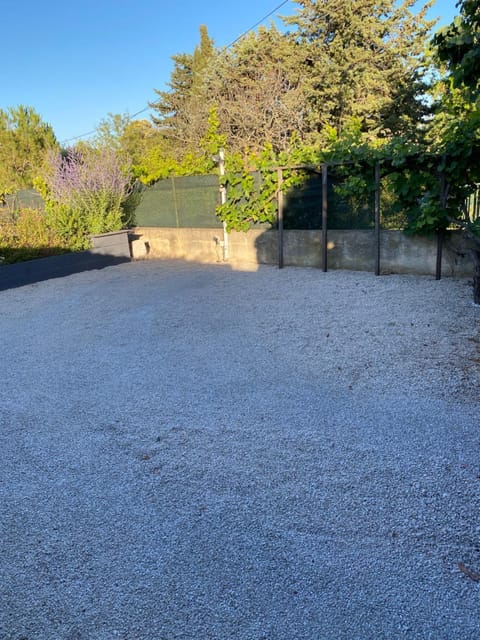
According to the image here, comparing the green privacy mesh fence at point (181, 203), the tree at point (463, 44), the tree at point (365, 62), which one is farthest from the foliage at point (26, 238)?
the tree at point (365, 62)

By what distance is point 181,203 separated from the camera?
972 centimetres

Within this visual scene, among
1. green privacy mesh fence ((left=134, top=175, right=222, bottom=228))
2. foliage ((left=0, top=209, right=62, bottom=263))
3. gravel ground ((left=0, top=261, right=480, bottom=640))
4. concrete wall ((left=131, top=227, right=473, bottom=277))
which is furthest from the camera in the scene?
green privacy mesh fence ((left=134, top=175, right=222, bottom=228))

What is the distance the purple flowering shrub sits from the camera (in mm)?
9234

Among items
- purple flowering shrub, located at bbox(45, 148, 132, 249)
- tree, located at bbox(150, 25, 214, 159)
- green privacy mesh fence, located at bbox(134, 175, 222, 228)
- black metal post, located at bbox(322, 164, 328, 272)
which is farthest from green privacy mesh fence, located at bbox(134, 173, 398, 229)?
tree, located at bbox(150, 25, 214, 159)

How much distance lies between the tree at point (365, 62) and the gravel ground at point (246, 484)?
14701 millimetres

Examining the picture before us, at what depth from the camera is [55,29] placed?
48.8ft

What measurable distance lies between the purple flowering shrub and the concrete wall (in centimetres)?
99

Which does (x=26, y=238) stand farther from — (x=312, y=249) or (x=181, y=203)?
(x=312, y=249)

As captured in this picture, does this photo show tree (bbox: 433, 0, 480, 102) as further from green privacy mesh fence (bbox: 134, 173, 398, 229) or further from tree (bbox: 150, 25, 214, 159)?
tree (bbox: 150, 25, 214, 159)

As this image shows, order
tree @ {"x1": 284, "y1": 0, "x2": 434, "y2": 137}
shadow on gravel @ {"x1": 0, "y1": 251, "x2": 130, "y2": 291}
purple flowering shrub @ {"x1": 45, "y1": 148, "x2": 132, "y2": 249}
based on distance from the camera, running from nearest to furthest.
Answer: shadow on gravel @ {"x1": 0, "y1": 251, "x2": 130, "y2": 291} < purple flowering shrub @ {"x1": 45, "y1": 148, "x2": 132, "y2": 249} < tree @ {"x1": 284, "y1": 0, "x2": 434, "y2": 137}

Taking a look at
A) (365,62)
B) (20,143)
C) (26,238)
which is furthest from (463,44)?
(20,143)

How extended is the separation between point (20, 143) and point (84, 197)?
28.3 ft

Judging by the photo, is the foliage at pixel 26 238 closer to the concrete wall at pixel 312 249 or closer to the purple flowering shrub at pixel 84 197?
the purple flowering shrub at pixel 84 197

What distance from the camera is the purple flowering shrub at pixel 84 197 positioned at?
9.23 metres
